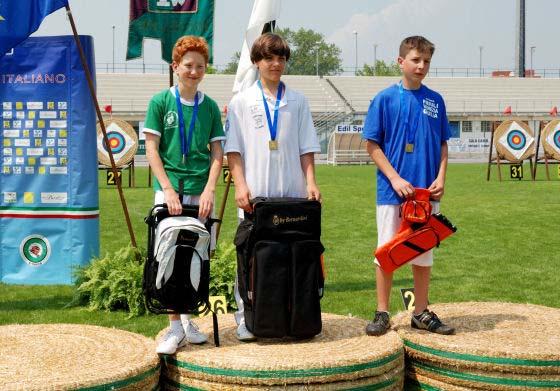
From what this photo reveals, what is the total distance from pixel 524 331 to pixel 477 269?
377 cm

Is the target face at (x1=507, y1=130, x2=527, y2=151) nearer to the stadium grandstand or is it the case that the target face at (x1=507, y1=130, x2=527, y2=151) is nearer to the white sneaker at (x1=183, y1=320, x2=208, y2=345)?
the white sneaker at (x1=183, y1=320, x2=208, y2=345)

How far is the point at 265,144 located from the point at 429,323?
4.00ft

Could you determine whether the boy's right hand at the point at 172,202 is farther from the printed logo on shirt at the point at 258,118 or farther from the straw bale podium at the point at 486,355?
the straw bale podium at the point at 486,355

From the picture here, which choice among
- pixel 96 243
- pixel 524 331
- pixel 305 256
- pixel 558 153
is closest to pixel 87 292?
pixel 96 243

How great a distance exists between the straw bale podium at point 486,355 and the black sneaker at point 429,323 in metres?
0.04

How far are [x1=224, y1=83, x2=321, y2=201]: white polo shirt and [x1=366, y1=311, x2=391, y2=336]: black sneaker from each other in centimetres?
73

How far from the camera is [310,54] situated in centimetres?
11288

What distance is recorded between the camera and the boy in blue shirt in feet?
14.0

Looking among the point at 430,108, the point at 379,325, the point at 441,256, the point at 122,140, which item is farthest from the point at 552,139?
the point at 379,325

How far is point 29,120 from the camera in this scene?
269 inches

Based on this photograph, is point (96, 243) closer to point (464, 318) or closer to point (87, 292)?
point (87, 292)

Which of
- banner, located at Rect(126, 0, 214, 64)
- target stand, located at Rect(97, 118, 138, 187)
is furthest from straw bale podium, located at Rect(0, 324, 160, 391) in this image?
target stand, located at Rect(97, 118, 138, 187)

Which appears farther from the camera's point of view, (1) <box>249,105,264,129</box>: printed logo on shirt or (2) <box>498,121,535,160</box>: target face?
(2) <box>498,121,535,160</box>: target face

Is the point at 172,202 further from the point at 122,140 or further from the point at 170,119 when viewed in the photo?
the point at 122,140
